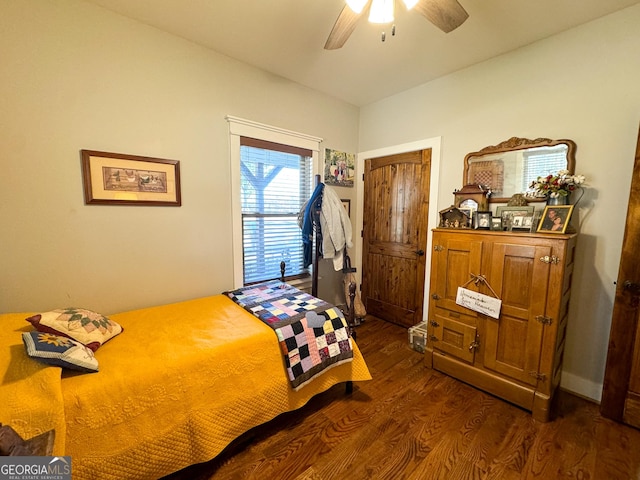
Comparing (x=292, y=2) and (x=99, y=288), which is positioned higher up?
(x=292, y=2)

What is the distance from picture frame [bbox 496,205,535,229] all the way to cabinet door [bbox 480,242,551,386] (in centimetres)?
29

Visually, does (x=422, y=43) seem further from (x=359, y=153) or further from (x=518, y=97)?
(x=359, y=153)

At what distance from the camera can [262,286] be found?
2.51 meters

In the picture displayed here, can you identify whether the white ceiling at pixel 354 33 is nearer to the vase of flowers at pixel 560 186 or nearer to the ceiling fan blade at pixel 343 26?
the ceiling fan blade at pixel 343 26

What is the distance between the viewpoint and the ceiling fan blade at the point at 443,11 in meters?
1.35

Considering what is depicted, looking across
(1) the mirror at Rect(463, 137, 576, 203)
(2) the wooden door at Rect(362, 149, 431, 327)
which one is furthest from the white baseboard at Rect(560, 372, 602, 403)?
(1) the mirror at Rect(463, 137, 576, 203)

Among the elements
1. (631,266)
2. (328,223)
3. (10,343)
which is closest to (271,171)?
(328,223)

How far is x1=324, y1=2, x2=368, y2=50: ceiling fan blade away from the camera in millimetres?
1438

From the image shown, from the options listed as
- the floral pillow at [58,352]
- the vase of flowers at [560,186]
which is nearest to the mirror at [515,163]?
the vase of flowers at [560,186]

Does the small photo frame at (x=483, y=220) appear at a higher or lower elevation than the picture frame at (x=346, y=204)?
lower

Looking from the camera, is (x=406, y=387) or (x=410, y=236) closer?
(x=406, y=387)

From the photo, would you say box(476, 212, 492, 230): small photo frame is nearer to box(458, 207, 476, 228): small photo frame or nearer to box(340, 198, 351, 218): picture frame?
box(458, 207, 476, 228): small photo frame

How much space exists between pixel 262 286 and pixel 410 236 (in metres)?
1.74

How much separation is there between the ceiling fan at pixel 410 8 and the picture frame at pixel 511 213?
1337 mm
